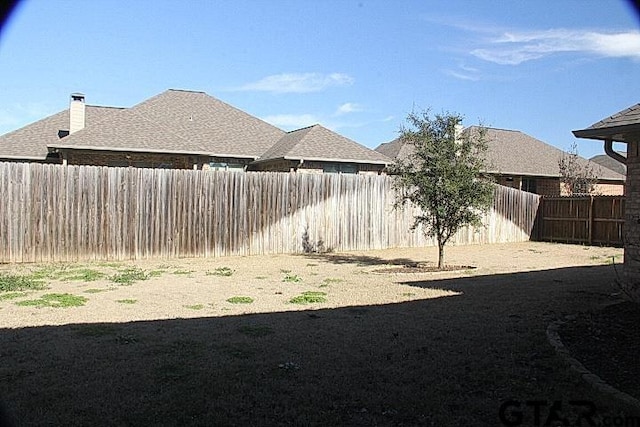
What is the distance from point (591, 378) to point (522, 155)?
2829 cm

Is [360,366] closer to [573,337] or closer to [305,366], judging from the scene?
[305,366]

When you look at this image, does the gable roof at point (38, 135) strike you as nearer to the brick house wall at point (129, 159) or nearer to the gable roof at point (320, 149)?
the brick house wall at point (129, 159)

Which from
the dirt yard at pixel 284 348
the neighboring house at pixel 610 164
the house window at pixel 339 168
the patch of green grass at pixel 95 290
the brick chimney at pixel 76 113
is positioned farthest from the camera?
the neighboring house at pixel 610 164

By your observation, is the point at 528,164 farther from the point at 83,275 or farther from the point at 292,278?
the point at 83,275

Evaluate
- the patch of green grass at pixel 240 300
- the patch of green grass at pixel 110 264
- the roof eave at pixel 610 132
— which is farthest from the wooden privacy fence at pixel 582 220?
the patch of green grass at pixel 110 264

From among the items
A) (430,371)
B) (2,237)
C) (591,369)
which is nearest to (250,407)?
(430,371)

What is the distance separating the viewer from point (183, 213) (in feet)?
49.8

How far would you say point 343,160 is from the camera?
2228cm

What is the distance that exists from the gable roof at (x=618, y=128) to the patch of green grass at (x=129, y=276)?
820 cm

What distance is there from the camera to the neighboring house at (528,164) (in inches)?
1137

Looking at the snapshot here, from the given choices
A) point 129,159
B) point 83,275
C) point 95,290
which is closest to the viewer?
point 95,290

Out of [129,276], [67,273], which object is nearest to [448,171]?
[129,276]

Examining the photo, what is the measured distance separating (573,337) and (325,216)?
39.1 feet

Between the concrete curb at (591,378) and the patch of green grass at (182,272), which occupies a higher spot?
the concrete curb at (591,378)
